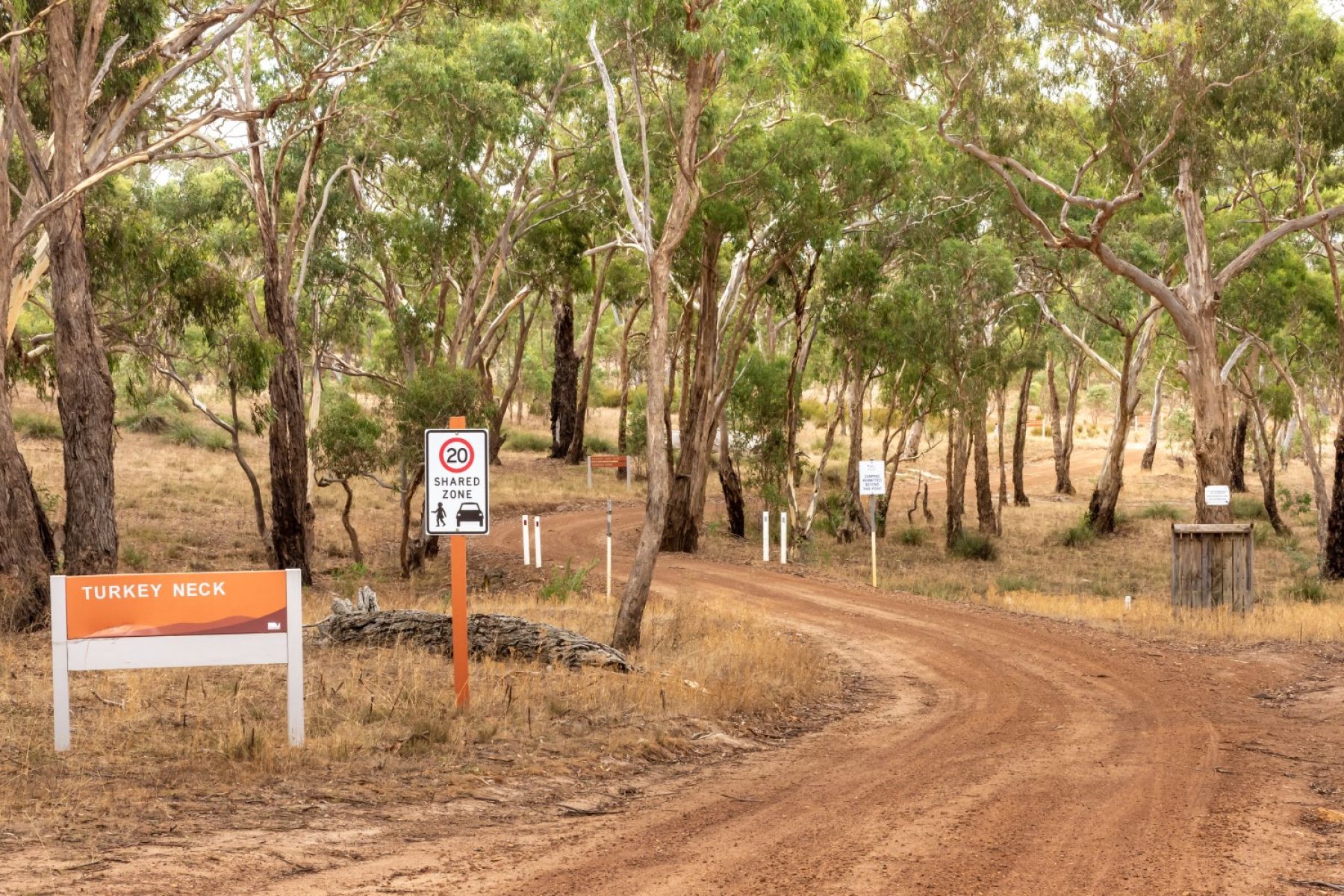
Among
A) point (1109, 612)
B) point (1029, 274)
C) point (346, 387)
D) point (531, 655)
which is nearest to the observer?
point (531, 655)

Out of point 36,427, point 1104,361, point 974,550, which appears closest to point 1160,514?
point 1104,361

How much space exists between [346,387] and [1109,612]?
1219 inches

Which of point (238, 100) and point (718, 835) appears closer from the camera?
point (718, 835)

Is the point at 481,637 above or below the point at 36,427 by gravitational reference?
below

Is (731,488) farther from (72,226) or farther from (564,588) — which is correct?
(72,226)

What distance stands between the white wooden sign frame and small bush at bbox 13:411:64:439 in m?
30.5

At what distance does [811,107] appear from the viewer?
78.3 feet

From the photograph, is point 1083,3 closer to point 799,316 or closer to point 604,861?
point 799,316

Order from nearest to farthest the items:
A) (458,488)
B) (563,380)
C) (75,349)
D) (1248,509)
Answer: (458,488) < (75,349) < (1248,509) < (563,380)

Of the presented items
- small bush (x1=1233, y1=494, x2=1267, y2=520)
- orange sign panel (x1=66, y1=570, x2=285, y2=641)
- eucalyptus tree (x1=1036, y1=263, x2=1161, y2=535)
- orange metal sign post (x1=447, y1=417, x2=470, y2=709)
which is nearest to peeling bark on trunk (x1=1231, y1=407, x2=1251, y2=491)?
small bush (x1=1233, y1=494, x2=1267, y2=520)

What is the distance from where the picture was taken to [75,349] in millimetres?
16609

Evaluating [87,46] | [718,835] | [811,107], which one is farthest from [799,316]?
[718,835]

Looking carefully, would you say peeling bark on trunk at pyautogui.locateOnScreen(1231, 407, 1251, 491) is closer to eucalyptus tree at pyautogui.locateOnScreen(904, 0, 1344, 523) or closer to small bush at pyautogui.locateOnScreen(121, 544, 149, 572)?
eucalyptus tree at pyautogui.locateOnScreen(904, 0, 1344, 523)

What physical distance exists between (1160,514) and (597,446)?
2097 centimetres
